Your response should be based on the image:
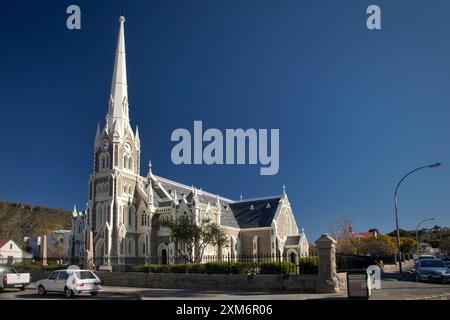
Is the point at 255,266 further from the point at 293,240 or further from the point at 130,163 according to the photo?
the point at 293,240

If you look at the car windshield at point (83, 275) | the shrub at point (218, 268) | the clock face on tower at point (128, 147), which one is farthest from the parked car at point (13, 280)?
the clock face on tower at point (128, 147)

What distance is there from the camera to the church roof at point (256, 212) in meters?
66.4

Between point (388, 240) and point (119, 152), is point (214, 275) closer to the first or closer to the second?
point (119, 152)

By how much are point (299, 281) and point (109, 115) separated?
4376 cm

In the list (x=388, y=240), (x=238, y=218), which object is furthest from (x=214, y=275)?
(x=388, y=240)

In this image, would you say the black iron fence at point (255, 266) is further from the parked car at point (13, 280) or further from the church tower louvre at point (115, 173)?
the church tower louvre at point (115, 173)

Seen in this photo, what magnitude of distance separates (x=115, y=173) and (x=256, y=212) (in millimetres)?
23890

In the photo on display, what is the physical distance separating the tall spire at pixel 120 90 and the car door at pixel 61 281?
37.8 metres

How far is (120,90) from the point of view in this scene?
6009 cm

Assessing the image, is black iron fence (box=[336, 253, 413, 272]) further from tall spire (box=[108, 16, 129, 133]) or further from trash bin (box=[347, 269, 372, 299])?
tall spire (box=[108, 16, 129, 133])

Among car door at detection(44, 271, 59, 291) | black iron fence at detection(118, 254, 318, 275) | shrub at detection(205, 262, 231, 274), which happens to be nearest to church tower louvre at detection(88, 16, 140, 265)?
black iron fence at detection(118, 254, 318, 275)

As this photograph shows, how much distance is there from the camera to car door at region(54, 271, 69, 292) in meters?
22.3

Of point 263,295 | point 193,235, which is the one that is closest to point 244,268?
point 263,295
